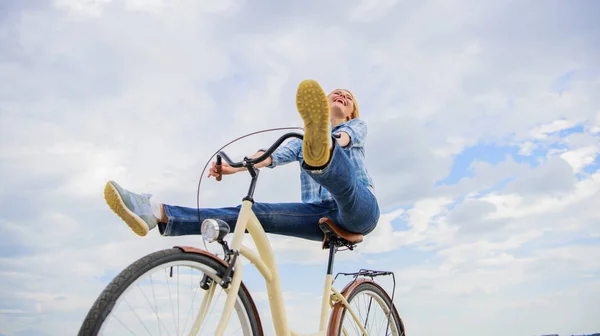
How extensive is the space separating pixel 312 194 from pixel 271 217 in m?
0.60

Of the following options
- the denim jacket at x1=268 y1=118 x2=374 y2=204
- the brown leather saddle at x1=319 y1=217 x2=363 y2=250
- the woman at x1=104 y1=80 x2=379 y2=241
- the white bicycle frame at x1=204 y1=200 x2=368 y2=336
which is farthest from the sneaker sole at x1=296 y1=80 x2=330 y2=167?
the brown leather saddle at x1=319 y1=217 x2=363 y2=250

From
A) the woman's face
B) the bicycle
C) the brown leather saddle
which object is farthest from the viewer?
the woman's face

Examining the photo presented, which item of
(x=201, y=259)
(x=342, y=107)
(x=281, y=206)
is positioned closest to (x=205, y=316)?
(x=201, y=259)

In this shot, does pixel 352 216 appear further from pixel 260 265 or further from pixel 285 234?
pixel 260 265

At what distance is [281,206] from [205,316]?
1173 mm

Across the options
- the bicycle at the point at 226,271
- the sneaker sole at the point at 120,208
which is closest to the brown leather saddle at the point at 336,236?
the bicycle at the point at 226,271

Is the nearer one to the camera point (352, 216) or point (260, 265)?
point (260, 265)

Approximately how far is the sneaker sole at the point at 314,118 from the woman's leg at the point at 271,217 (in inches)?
31.9

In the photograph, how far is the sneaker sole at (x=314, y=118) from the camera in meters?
2.68

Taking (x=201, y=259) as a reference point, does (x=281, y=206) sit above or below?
above

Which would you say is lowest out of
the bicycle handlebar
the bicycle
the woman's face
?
the bicycle

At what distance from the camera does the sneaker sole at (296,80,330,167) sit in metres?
2.68

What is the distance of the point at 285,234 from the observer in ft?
12.6

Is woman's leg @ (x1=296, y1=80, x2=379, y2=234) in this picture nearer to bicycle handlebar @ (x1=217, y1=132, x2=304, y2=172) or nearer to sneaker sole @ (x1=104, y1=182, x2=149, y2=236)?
bicycle handlebar @ (x1=217, y1=132, x2=304, y2=172)
